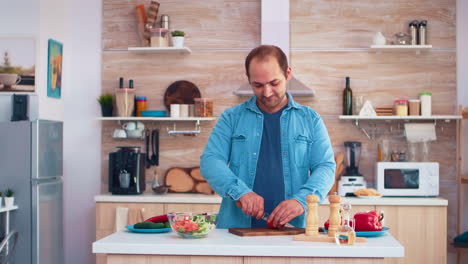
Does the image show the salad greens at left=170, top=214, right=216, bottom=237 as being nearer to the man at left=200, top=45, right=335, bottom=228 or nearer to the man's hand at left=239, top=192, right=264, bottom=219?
the man's hand at left=239, top=192, right=264, bottom=219

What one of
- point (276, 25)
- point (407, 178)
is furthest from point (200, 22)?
point (407, 178)

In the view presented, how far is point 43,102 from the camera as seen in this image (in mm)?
5652

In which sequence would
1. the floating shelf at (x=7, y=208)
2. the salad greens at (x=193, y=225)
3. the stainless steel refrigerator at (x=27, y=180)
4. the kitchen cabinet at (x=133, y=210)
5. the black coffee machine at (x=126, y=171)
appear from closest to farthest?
the salad greens at (x=193, y=225), the floating shelf at (x=7, y=208), the stainless steel refrigerator at (x=27, y=180), the kitchen cabinet at (x=133, y=210), the black coffee machine at (x=126, y=171)

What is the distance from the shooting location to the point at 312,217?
2.60m

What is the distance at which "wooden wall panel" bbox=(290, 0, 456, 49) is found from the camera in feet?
19.4

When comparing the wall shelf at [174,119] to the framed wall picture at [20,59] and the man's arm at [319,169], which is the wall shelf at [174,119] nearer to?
the framed wall picture at [20,59]

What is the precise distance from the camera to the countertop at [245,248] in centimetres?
236

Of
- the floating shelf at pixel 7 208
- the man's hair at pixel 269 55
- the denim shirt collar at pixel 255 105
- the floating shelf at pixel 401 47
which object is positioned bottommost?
the floating shelf at pixel 7 208

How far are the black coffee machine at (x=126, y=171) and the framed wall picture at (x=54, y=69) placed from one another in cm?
72

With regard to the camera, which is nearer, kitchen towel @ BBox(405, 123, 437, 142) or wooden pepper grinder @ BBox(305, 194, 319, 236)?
wooden pepper grinder @ BBox(305, 194, 319, 236)

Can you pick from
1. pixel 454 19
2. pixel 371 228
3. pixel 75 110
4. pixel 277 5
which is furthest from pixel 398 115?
pixel 371 228

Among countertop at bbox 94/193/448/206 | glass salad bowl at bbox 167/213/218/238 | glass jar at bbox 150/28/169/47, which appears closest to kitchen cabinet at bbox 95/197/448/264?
countertop at bbox 94/193/448/206

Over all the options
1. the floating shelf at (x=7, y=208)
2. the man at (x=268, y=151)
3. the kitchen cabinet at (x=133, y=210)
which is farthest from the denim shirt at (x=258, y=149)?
the kitchen cabinet at (x=133, y=210)

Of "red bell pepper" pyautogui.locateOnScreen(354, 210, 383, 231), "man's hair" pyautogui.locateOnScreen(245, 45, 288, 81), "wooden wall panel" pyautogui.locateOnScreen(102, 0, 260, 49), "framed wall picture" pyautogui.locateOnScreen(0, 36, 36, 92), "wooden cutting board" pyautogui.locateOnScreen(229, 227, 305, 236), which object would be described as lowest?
"wooden cutting board" pyautogui.locateOnScreen(229, 227, 305, 236)
